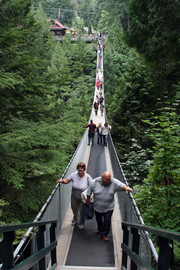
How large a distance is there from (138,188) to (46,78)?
4736 mm

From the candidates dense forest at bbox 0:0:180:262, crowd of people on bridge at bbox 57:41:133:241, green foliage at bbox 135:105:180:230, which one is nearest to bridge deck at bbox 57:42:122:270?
crowd of people on bridge at bbox 57:41:133:241

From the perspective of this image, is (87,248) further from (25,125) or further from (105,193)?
(25,125)

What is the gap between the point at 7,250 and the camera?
1.80 metres

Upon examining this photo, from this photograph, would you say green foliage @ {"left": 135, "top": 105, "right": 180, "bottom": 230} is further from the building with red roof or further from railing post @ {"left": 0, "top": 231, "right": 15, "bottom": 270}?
the building with red roof

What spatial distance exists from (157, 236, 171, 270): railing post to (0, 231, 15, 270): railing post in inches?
39.4

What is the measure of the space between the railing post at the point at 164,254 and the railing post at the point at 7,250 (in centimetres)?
100

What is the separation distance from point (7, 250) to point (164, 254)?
106 cm

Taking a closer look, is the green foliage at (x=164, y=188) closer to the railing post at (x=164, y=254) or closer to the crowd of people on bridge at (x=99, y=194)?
the crowd of people on bridge at (x=99, y=194)

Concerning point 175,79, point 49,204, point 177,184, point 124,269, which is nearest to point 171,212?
point 177,184

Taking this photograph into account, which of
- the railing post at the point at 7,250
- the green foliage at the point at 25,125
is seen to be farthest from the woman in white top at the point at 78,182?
the railing post at the point at 7,250

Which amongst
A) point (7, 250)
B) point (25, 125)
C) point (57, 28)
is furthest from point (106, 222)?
point (57, 28)

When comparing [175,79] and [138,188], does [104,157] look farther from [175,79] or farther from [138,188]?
[175,79]

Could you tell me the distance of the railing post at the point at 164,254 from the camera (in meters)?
1.58

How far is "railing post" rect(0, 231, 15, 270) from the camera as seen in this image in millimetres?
1767
